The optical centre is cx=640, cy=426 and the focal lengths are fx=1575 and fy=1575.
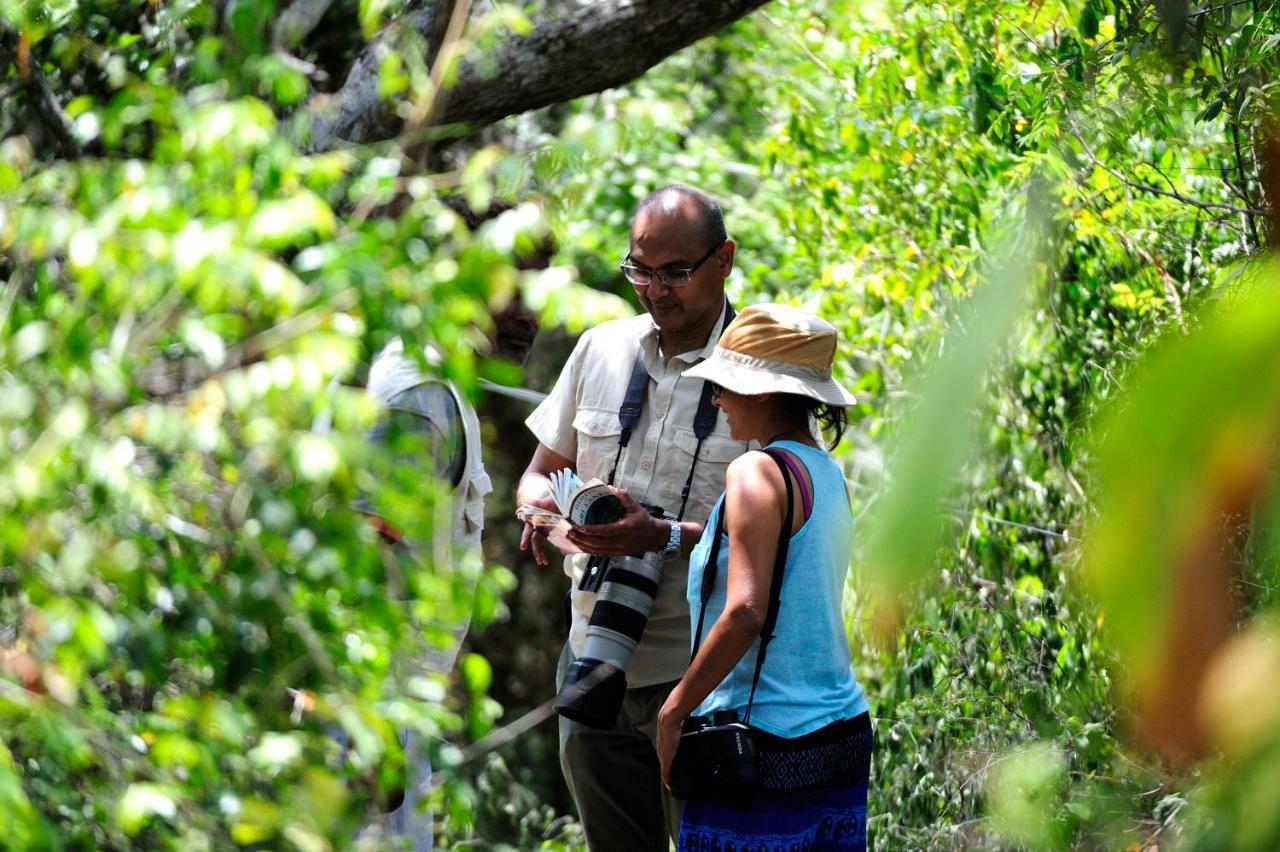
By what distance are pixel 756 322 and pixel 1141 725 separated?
205 centimetres

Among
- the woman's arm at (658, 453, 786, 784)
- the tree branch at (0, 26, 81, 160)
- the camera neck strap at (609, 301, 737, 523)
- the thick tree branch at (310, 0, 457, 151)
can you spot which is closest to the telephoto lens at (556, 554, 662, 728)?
the camera neck strap at (609, 301, 737, 523)

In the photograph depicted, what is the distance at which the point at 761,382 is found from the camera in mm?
2615

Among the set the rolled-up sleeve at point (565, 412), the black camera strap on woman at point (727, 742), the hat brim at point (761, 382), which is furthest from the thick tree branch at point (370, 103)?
the black camera strap on woman at point (727, 742)

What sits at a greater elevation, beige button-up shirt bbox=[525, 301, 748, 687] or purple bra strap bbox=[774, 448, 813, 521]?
purple bra strap bbox=[774, 448, 813, 521]

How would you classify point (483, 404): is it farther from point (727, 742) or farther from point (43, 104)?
point (43, 104)

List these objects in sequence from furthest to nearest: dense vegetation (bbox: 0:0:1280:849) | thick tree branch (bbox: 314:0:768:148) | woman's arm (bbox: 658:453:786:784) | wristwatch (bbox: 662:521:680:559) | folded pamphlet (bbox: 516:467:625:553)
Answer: thick tree branch (bbox: 314:0:768:148), wristwatch (bbox: 662:521:680:559), folded pamphlet (bbox: 516:467:625:553), woman's arm (bbox: 658:453:786:784), dense vegetation (bbox: 0:0:1280:849)

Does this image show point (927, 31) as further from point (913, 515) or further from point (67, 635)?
point (913, 515)

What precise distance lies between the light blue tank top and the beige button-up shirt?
0.44 m

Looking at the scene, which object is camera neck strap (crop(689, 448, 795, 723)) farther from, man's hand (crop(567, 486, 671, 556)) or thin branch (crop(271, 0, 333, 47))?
thin branch (crop(271, 0, 333, 47))

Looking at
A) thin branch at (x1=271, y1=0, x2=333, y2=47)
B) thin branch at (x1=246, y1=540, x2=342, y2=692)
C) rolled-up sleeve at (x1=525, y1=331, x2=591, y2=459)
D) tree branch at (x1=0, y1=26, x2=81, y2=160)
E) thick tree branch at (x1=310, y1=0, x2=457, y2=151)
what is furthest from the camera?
thin branch at (x1=271, y1=0, x2=333, y2=47)

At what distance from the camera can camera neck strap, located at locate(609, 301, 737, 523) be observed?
3.02 meters

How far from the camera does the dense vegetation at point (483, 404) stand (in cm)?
55

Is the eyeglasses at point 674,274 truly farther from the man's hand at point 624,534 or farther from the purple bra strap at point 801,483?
the purple bra strap at point 801,483

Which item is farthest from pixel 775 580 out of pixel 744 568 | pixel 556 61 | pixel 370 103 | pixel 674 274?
pixel 370 103
